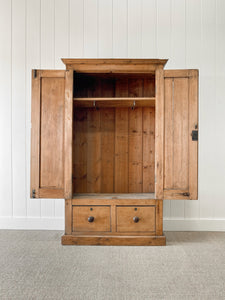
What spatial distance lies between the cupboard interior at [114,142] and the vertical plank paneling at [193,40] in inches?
22.6

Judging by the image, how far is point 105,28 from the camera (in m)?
2.87

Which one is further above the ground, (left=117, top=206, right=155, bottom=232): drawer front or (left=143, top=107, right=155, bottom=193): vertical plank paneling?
(left=143, top=107, right=155, bottom=193): vertical plank paneling

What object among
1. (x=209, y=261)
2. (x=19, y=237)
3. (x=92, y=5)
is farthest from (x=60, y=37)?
(x=209, y=261)

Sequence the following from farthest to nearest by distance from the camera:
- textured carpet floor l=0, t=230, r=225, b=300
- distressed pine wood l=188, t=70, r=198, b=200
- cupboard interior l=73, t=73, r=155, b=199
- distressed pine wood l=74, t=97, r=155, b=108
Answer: cupboard interior l=73, t=73, r=155, b=199 → distressed pine wood l=74, t=97, r=155, b=108 → distressed pine wood l=188, t=70, r=198, b=200 → textured carpet floor l=0, t=230, r=225, b=300

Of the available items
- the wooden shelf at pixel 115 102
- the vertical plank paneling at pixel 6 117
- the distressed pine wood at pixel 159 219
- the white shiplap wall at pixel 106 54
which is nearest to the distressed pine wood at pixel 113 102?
the wooden shelf at pixel 115 102

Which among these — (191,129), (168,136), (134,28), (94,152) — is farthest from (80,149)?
(134,28)

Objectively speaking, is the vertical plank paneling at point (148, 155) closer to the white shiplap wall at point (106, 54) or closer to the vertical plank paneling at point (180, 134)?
the white shiplap wall at point (106, 54)

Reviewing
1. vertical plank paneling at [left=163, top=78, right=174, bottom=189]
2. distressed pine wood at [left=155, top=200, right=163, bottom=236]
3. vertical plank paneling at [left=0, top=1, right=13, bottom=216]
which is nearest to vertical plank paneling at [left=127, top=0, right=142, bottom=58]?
vertical plank paneling at [left=163, top=78, right=174, bottom=189]

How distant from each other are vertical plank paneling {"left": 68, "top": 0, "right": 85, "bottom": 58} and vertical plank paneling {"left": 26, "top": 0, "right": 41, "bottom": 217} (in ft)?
1.29

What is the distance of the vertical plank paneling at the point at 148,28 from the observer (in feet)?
9.38

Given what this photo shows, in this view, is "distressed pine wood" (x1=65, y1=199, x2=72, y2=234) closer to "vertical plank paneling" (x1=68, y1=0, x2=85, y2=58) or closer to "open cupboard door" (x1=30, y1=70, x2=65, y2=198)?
"open cupboard door" (x1=30, y1=70, x2=65, y2=198)

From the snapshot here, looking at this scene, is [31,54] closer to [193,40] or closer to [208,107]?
[193,40]

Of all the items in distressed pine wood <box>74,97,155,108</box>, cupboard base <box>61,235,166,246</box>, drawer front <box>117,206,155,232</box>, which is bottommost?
cupboard base <box>61,235,166,246</box>

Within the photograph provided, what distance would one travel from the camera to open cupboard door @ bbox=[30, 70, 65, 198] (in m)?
2.36
